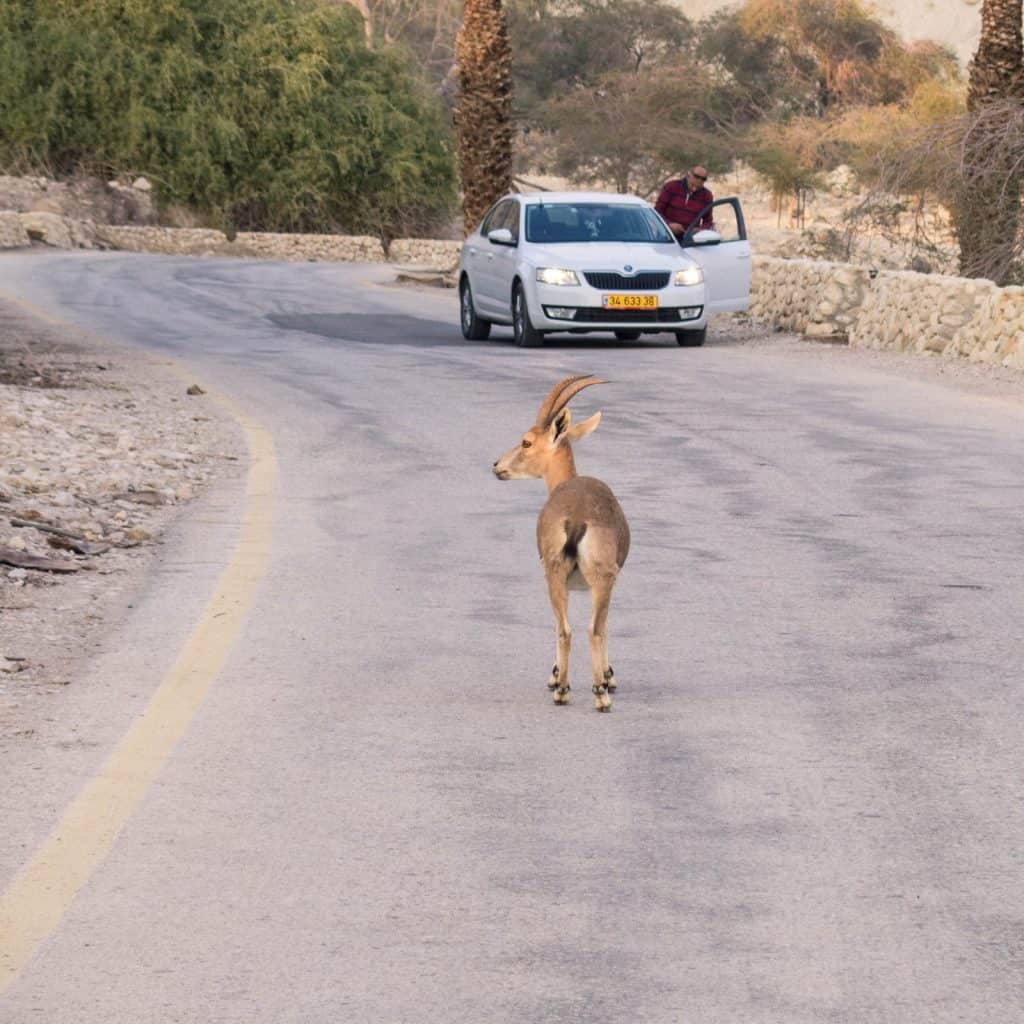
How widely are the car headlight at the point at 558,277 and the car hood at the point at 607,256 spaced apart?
68 mm

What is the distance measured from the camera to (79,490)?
11.6 metres

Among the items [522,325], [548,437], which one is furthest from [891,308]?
[548,437]

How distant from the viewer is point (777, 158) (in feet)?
247

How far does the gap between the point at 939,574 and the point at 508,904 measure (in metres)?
4.89

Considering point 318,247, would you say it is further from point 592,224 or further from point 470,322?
point 592,224

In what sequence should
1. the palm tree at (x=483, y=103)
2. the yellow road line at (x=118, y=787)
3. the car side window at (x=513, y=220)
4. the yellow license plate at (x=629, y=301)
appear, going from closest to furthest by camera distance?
the yellow road line at (x=118, y=787) < the yellow license plate at (x=629, y=301) < the car side window at (x=513, y=220) < the palm tree at (x=483, y=103)

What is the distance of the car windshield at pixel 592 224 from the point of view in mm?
24062

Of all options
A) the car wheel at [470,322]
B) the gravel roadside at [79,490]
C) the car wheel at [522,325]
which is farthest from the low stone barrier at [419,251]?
the gravel roadside at [79,490]

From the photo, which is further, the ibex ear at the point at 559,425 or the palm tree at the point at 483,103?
the palm tree at the point at 483,103

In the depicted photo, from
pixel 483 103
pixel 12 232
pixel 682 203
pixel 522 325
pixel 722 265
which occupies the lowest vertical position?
pixel 12 232

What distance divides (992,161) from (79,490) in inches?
570

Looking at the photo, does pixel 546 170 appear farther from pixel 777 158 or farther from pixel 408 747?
pixel 408 747

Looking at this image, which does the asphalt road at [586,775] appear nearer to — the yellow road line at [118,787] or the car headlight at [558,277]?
the yellow road line at [118,787]

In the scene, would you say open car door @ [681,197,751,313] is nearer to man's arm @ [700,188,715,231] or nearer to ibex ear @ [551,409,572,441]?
man's arm @ [700,188,715,231]
